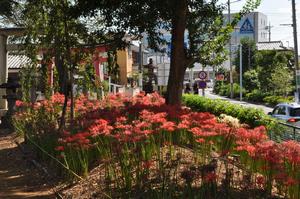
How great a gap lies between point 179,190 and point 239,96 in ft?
212

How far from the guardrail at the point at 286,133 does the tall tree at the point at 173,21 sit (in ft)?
8.29

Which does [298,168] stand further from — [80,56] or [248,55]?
[248,55]

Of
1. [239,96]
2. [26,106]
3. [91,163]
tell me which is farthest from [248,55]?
[91,163]

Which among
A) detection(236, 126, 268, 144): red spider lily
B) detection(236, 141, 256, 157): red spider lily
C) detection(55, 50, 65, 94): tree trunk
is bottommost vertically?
Answer: detection(236, 141, 256, 157): red spider lily

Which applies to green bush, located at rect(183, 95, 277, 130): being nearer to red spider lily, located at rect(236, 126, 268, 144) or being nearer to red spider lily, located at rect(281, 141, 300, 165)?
red spider lily, located at rect(236, 126, 268, 144)

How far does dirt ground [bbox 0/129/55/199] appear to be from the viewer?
33.0ft

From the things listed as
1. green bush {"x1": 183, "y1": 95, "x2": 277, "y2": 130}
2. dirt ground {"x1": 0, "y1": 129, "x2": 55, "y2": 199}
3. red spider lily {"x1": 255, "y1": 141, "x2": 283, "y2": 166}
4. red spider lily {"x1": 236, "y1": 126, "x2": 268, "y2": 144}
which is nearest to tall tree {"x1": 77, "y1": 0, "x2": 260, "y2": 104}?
green bush {"x1": 183, "y1": 95, "x2": 277, "y2": 130}

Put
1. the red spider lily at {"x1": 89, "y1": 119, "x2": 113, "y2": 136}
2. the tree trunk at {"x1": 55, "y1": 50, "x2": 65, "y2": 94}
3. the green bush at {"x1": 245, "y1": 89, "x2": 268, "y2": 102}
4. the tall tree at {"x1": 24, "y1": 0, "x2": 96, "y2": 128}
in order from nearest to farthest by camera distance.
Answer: the red spider lily at {"x1": 89, "y1": 119, "x2": 113, "y2": 136} < the tall tree at {"x1": 24, "y1": 0, "x2": 96, "y2": 128} < the tree trunk at {"x1": 55, "y1": 50, "x2": 65, "y2": 94} < the green bush at {"x1": 245, "y1": 89, "x2": 268, "y2": 102}

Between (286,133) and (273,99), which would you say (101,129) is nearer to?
(286,133)

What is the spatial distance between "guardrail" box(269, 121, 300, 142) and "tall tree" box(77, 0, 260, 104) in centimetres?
253

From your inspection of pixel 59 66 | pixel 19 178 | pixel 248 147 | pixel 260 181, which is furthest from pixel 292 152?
pixel 59 66

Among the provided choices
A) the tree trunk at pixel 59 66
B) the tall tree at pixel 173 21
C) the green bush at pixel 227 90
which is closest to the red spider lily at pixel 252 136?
the tall tree at pixel 173 21

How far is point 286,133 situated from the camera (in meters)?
14.3

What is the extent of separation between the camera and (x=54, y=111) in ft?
55.2
